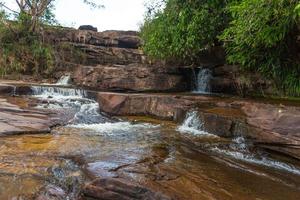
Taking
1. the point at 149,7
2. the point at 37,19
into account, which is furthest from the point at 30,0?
the point at 149,7

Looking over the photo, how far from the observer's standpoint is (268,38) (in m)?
6.68

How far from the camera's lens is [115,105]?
852 centimetres

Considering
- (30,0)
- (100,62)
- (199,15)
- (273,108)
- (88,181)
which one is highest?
(30,0)

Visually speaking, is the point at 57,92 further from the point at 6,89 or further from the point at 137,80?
the point at 137,80

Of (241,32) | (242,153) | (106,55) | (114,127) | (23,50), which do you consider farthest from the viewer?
(106,55)

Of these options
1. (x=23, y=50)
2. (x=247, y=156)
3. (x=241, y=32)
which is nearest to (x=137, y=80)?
(x=241, y=32)

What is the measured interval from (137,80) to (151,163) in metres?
7.32

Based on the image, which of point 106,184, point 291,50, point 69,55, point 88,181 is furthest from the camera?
point 69,55

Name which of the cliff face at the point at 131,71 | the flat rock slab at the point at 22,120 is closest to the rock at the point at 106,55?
the cliff face at the point at 131,71

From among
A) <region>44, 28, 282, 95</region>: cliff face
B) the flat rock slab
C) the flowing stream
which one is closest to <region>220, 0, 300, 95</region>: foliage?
<region>44, 28, 282, 95</region>: cliff face

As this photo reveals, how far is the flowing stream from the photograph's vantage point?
12.2ft

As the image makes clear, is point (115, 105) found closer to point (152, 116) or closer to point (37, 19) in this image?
point (152, 116)

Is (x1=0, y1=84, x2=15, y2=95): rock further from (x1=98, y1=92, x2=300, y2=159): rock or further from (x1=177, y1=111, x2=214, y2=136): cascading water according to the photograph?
(x1=177, y1=111, x2=214, y2=136): cascading water

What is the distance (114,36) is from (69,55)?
9.98ft
